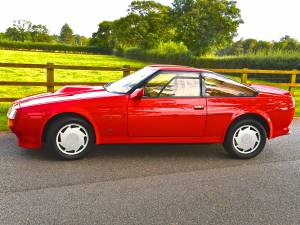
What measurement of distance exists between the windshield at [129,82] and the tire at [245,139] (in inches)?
63.2

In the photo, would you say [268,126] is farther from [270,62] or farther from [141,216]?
[270,62]

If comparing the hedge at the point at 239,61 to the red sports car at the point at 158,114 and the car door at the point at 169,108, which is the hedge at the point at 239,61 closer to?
the red sports car at the point at 158,114

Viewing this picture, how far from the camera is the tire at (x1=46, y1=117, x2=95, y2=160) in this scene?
4.82 m

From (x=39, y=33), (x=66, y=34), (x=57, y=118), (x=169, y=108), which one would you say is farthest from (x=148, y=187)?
(x=66, y=34)

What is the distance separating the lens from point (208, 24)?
58.0 meters

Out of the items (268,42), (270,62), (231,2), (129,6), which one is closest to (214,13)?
(231,2)

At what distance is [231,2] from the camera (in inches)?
2376

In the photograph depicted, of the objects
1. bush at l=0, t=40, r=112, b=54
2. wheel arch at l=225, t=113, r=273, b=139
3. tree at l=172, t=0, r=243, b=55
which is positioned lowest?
wheel arch at l=225, t=113, r=273, b=139

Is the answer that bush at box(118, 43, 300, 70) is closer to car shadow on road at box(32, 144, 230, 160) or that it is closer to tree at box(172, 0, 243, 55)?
tree at box(172, 0, 243, 55)

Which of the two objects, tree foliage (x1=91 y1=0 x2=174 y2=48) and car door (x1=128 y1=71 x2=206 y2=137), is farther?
tree foliage (x1=91 y1=0 x2=174 y2=48)

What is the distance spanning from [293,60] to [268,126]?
67.2 ft

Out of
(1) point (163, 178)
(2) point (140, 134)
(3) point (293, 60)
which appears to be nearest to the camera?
(1) point (163, 178)

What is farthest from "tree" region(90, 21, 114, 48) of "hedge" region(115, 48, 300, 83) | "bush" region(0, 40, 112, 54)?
"hedge" region(115, 48, 300, 83)

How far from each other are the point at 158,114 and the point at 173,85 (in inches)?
21.5
